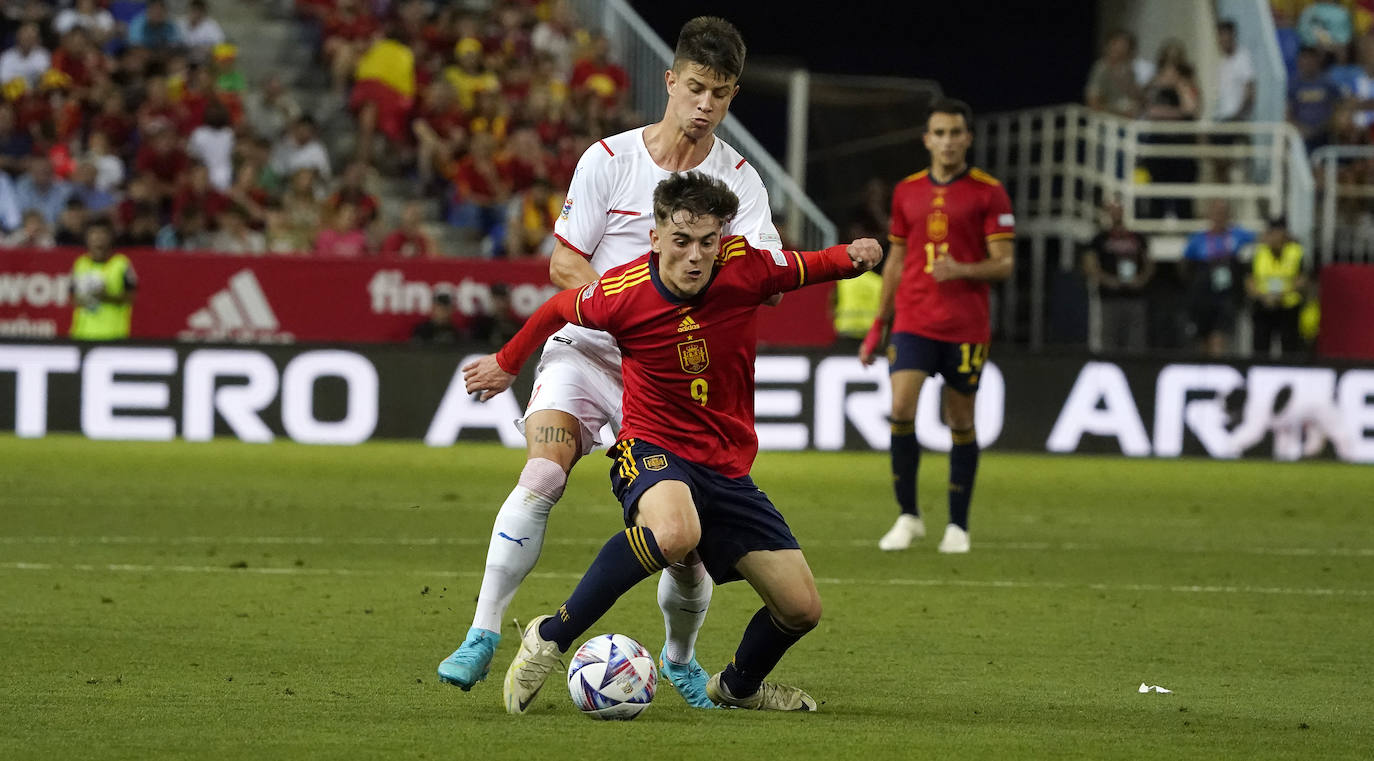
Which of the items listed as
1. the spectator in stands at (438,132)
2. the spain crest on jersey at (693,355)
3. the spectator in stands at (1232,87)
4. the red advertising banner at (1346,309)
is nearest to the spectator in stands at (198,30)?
the spectator in stands at (438,132)

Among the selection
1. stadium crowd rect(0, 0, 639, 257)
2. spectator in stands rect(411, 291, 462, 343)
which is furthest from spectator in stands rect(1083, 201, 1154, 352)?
spectator in stands rect(411, 291, 462, 343)

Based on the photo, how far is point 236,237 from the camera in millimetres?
18188

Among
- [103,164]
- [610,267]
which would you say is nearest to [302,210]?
[103,164]

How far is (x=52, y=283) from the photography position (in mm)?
17234

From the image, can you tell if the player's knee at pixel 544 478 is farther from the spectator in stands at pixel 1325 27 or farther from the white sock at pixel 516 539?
the spectator in stands at pixel 1325 27

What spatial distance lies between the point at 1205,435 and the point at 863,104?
7.39m

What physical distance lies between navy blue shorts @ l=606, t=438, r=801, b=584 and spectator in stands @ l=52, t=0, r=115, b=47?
1565 centimetres

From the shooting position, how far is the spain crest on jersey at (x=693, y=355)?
224 inches

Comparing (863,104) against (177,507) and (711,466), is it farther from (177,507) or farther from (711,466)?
(711,466)

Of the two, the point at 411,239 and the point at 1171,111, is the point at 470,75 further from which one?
the point at 1171,111

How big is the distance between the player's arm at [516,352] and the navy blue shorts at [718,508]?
434 millimetres

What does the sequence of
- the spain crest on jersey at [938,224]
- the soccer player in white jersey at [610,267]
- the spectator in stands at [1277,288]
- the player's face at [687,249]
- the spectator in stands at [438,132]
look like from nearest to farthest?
the player's face at [687,249]
the soccer player in white jersey at [610,267]
the spain crest on jersey at [938,224]
the spectator in stands at [1277,288]
the spectator in stands at [438,132]

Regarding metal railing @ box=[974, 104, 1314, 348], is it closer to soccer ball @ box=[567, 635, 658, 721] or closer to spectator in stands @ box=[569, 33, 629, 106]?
spectator in stands @ box=[569, 33, 629, 106]

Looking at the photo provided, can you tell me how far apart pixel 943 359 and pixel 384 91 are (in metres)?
11.5
